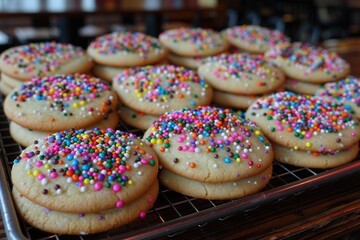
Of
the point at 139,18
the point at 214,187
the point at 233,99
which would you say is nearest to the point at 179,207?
the point at 214,187

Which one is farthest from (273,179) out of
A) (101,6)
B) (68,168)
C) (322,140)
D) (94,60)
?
(101,6)

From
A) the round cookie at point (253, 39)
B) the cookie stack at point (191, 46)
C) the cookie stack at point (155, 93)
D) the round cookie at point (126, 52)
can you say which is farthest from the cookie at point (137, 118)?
the round cookie at point (253, 39)

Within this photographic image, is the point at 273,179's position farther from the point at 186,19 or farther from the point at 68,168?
the point at 186,19

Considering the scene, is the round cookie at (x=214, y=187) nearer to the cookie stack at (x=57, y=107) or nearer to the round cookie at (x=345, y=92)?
the cookie stack at (x=57, y=107)

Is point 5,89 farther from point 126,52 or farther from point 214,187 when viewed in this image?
point 214,187

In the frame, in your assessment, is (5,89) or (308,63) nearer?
(5,89)

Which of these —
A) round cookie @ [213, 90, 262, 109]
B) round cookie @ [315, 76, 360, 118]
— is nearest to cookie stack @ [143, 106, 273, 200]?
round cookie @ [213, 90, 262, 109]
